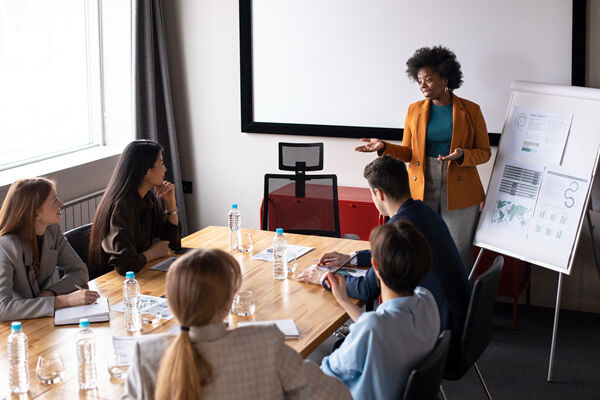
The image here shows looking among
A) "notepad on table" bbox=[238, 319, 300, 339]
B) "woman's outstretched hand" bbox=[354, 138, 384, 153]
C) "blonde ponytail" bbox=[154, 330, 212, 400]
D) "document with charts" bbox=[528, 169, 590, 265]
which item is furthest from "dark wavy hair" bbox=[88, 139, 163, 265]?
"document with charts" bbox=[528, 169, 590, 265]

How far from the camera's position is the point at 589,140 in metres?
3.84

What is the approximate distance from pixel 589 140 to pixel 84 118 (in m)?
3.59

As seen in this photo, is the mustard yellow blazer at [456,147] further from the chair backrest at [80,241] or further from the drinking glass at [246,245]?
the chair backrest at [80,241]

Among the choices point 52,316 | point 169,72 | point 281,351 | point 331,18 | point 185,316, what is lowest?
point 52,316

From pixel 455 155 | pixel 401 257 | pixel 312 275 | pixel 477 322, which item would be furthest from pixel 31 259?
pixel 455 155

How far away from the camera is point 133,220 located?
3.41m

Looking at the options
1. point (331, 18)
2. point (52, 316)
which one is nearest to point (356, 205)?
point (331, 18)

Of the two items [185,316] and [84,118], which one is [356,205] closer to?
[84,118]

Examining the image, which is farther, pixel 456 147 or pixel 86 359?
pixel 456 147

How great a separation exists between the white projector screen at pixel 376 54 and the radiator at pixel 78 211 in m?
1.30

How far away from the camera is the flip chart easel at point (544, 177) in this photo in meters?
3.84

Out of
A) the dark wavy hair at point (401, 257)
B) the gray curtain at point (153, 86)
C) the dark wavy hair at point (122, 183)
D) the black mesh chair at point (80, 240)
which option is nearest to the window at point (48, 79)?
the gray curtain at point (153, 86)

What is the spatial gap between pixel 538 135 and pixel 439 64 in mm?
706

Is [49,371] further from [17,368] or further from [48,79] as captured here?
[48,79]
